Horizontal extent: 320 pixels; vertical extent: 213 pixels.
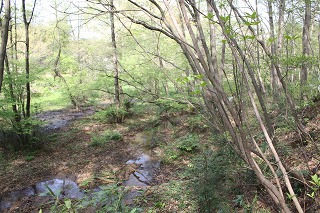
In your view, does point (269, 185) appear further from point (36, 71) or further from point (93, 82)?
point (93, 82)

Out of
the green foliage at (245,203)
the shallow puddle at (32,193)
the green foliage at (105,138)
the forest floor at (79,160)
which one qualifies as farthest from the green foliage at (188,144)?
the green foliage at (245,203)

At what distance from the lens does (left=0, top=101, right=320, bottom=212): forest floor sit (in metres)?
4.49

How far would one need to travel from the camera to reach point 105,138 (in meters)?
9.69

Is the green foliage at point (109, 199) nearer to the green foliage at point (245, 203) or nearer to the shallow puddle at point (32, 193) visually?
the green foliage at point (245, 203)

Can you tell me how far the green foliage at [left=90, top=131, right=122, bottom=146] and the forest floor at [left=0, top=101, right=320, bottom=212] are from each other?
A: 8 cm

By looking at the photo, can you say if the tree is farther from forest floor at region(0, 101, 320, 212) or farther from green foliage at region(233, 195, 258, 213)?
forest floor at region(0, 101, 320, 212)

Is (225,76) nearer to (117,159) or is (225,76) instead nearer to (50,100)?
(117,159)

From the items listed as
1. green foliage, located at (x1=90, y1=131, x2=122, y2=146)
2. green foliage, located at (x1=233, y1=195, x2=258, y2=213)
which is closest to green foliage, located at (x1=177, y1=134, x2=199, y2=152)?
green foliage, located at (x1=90, y1=131, x2=122, y2=146)

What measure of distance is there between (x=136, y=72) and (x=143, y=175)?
6008 millimetres

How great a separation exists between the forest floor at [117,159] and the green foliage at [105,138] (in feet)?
0.27

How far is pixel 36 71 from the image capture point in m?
8.24

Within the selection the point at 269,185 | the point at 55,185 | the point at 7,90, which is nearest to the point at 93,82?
the point at 7,90

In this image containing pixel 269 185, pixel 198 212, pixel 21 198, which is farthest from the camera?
pixel 21 198

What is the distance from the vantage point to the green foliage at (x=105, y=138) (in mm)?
9256
